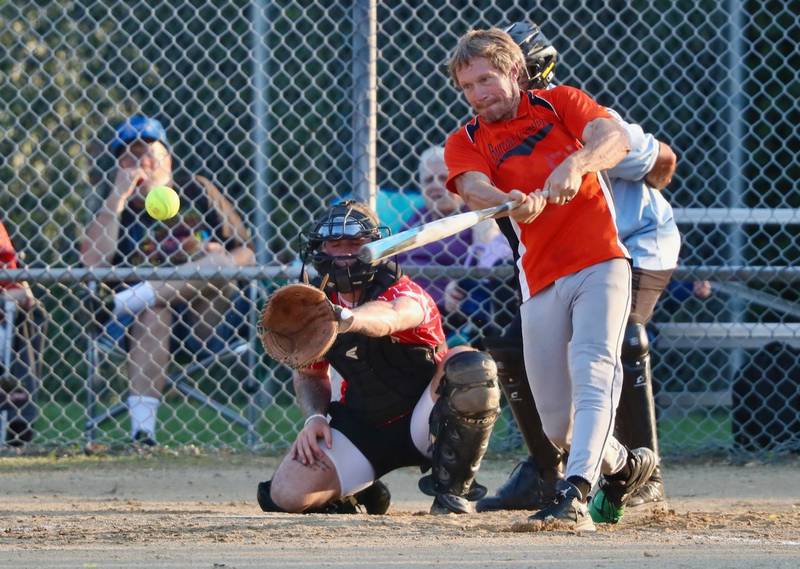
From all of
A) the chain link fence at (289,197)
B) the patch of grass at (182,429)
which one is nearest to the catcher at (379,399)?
the chain link fence at (289,197)

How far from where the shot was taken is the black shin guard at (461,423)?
4320mm

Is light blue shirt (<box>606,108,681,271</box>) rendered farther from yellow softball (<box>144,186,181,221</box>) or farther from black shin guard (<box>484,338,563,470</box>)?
yellow softball (<box>144,186,181,221</box>)

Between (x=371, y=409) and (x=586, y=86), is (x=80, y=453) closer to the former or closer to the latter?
(x=371, y=409)

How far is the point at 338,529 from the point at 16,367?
10.3 ft

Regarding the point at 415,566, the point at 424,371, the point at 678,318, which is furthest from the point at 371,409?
the point at 678,318

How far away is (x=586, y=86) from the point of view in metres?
8.08

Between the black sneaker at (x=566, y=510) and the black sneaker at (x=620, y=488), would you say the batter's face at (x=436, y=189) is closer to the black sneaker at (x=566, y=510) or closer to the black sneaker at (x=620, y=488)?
the black sneaker at (x=620, y=488)

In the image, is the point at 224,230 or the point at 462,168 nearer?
the point at 462,168

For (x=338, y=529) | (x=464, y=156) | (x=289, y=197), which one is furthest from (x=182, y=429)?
(x=464, y=156)

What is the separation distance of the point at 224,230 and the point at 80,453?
1271mm

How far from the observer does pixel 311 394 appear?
4594mm

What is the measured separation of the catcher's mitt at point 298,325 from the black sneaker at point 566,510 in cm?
82

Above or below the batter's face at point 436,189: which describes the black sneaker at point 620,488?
below

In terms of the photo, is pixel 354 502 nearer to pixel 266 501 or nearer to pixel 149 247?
pixel 266 501
